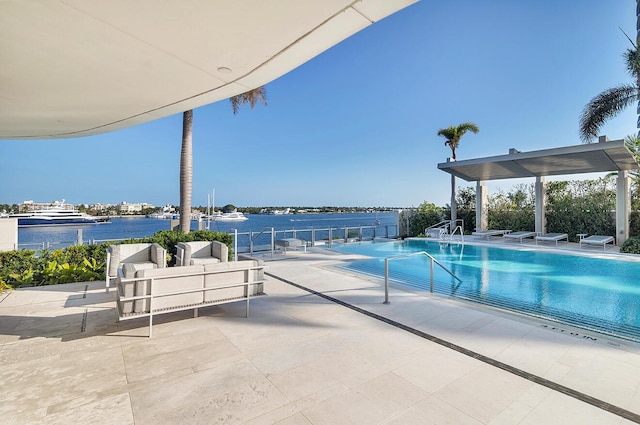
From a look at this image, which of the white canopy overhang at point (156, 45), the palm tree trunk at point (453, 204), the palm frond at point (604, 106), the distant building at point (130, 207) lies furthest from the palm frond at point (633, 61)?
the distant building at point (130, 207)

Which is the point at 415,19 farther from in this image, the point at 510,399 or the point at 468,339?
the point at 510,399

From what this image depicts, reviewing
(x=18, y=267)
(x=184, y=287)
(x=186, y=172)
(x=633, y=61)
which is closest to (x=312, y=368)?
(x=184, y=287)

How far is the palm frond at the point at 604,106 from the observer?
1208cm

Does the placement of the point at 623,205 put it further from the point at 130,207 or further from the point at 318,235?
the point at 130,207

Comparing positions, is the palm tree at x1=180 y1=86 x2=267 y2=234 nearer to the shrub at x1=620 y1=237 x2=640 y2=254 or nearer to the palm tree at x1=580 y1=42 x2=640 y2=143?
the shrub at x1=620 y1=237 x2=640 y2=254

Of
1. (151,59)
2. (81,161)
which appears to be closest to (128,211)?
(81,161)

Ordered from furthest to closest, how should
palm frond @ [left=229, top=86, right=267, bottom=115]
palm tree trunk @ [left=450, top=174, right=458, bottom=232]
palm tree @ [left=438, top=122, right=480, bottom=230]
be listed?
palm tree @ [left=438, top=122, right=480, bottom=230] → palm tree trunk @ [left=450, top=174, right=458, bottom=232] → palm frond @ [left=229, top=86, right=267, bottom=115]

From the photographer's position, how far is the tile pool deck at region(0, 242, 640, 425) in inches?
87.7

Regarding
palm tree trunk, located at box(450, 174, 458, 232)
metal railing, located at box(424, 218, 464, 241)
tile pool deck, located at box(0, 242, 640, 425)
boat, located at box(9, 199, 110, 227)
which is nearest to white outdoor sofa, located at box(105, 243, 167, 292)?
tile pool deck, located at box(0, 242, 640, 425)

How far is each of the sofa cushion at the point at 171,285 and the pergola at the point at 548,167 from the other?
40.9 ft

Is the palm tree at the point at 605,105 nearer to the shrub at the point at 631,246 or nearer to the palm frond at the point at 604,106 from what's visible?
the palm frond at the point at 604,106

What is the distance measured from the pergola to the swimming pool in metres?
3.60

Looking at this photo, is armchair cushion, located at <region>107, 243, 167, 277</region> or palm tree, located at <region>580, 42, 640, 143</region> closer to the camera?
armchair cushion, located at <region>107, 243, 167, 277</region>

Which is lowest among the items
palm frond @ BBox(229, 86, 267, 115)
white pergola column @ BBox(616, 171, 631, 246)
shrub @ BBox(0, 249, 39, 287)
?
shrub @ BBox(0, 249, 39, 287)
